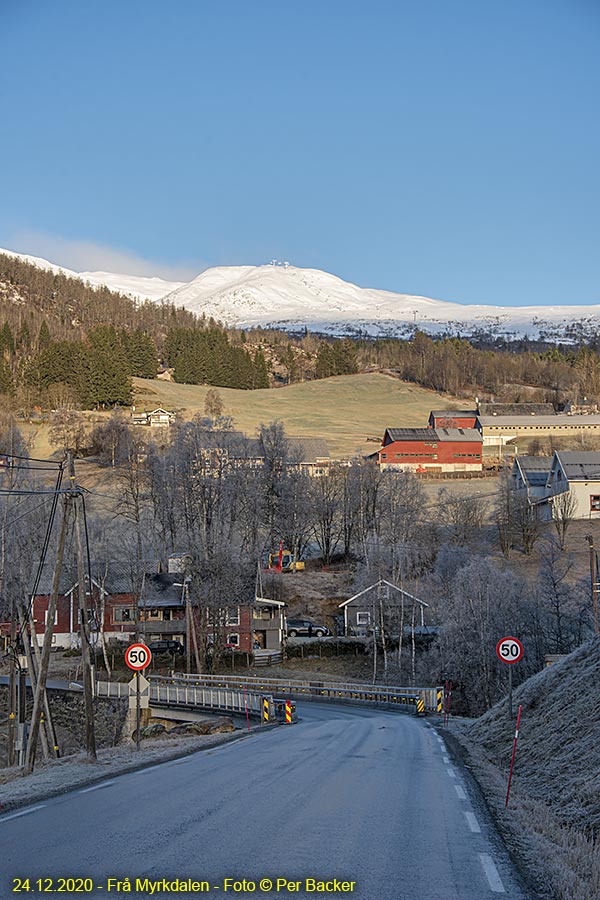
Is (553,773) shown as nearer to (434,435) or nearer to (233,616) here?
(233,616)

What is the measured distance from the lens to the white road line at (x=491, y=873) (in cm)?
821

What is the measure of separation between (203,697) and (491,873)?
37267 millimetres

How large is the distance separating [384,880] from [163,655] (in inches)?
2562

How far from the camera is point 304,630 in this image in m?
73.7

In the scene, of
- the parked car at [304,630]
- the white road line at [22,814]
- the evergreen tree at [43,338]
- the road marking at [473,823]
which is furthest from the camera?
the evergreen tree at [43,338]

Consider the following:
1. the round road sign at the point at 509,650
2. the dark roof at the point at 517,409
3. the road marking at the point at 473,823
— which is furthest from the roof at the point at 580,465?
the road marking at the point at 473,823

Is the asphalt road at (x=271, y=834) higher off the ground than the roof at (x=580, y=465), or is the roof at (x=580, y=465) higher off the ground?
the roof at (x=580, y=465)

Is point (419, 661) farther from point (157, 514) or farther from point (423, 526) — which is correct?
point (157, 514)

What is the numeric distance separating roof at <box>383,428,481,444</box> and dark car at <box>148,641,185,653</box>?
6303cm

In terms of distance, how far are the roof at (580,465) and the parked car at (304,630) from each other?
103ft

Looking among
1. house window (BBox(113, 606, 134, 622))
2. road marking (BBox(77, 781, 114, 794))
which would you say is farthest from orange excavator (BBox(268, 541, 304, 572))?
road marking (BBox(77, 781, 114, 794))

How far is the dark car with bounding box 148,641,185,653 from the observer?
7195 centimetres

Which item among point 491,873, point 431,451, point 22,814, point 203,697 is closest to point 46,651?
point 22,814

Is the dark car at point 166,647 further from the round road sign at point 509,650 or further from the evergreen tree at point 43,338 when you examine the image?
the evergreen tree at point 43,338
